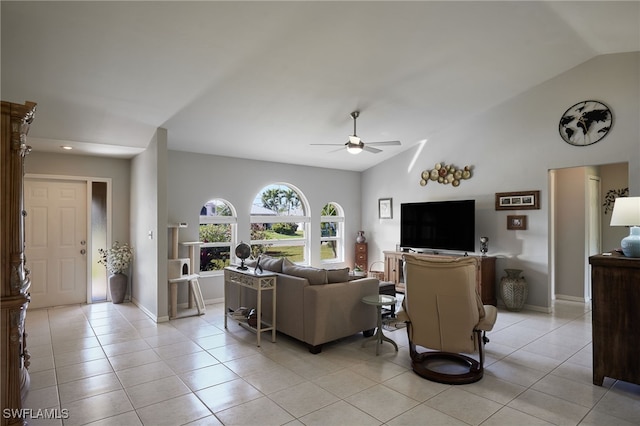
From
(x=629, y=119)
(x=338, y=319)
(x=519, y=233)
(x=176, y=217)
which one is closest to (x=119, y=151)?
(x=176, y=217)

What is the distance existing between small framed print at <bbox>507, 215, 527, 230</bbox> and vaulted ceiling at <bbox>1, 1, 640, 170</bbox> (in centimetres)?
188

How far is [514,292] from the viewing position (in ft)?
18.4

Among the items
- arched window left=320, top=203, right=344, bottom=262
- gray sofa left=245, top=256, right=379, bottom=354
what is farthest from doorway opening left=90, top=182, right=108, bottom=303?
arched window left=320, top=203, right=344, bottom=262

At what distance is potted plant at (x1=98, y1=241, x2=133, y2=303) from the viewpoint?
605 centimetres

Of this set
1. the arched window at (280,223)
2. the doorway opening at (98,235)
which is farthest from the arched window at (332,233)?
the doorway opening at (98,235)

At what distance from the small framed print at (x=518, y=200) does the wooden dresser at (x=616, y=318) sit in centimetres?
270

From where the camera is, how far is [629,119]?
4.73m

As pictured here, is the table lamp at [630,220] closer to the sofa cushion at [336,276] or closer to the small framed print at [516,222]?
the small framed print at [516,222]

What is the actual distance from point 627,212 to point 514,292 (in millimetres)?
2634

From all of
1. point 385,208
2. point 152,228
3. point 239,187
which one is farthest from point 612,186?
point 152,228

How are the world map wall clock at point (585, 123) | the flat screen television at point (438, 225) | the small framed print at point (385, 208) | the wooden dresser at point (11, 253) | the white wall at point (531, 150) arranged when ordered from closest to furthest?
the wooden dresser at point (11, 253)
the white wall at point (531, 150)
the world map wall clock at point (585, 123)
the flat screen television at point (438, 225)
the small framed print at point (385, 208)

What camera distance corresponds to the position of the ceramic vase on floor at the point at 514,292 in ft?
18.4

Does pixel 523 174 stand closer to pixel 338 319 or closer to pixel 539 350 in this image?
pixel 539 350

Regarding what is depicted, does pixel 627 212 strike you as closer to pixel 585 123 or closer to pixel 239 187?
pixel 585 123
